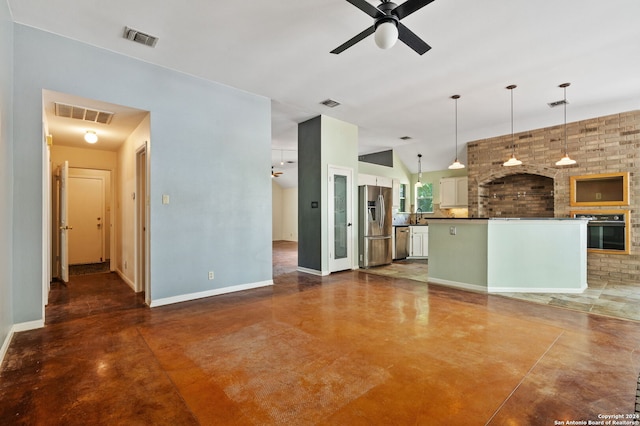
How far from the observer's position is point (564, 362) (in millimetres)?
2414

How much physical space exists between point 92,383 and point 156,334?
2.85 ft

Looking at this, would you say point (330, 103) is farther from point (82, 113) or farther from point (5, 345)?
point (5, 345)

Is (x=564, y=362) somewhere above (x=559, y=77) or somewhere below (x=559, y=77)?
below

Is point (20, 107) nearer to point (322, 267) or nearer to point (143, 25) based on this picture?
point (143, 25)

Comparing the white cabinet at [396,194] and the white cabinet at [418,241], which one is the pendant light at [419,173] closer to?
the white cabinet at [396,194]

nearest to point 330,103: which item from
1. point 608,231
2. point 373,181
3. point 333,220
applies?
point 333,220

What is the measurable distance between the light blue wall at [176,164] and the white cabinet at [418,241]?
4519 millimetres

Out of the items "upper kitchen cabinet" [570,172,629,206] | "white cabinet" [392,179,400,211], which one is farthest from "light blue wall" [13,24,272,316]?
"upper kitchen cabinet" [570,172,629,206]

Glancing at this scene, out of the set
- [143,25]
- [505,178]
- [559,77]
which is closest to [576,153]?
[505,178]

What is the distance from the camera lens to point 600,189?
5984mm

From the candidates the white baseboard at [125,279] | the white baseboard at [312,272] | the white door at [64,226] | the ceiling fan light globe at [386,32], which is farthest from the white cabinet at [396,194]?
the white door at [64,226]

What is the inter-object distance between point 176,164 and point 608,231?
7.65m

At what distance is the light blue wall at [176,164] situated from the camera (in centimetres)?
318

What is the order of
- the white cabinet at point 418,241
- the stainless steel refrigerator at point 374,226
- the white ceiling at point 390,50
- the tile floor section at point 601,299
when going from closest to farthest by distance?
1. the white ceiling at point 390,50
2. the tile floor section at point 601,299
3. the stainless steel refrigerator at point 374,226
4. the white cabinet at point 418,241
